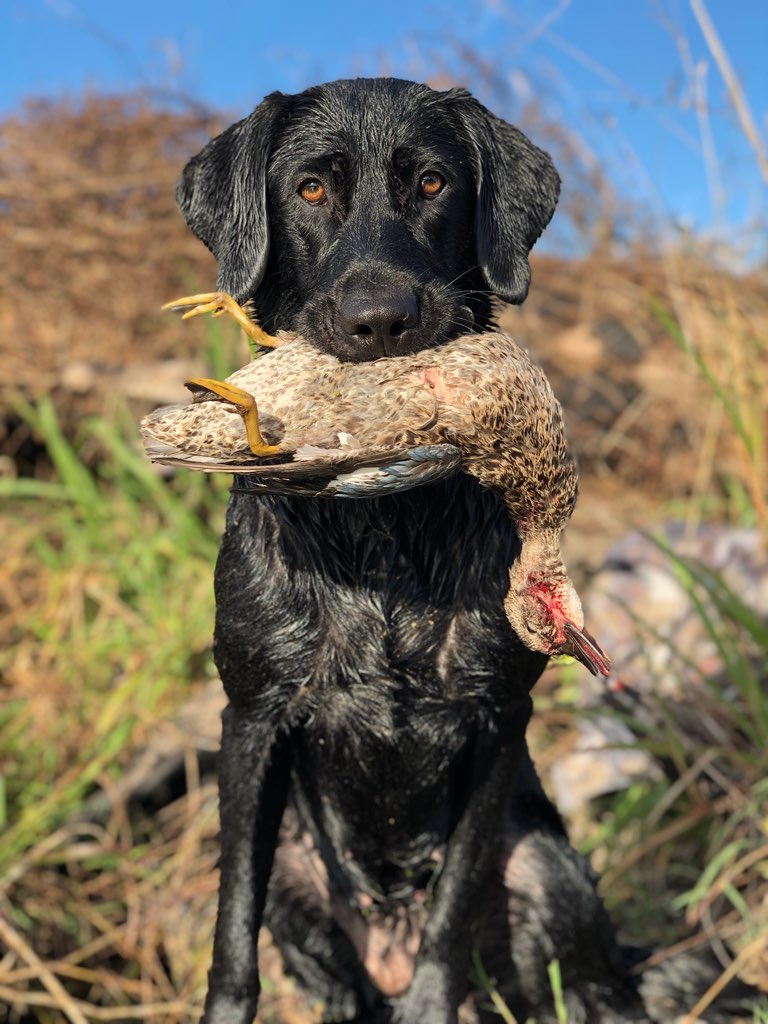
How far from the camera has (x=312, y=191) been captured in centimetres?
239

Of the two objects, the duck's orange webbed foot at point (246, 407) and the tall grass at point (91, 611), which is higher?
the duck's orange webbed foot at point (246, 407)

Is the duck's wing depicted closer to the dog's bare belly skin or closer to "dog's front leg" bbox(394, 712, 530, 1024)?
the dog's bare belly skin

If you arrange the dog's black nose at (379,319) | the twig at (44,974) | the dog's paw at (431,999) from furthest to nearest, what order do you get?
the twig at (44,974)
the dog's paw at (431,999)
the dog's black nose at (379,319)

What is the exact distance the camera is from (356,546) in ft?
7.63

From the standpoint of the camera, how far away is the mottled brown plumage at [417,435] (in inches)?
68.8

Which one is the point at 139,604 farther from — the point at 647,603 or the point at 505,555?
the point at 505,555

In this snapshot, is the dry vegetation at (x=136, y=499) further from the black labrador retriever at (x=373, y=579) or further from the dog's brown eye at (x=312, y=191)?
the dog's brown eye at (x=312, y=191)

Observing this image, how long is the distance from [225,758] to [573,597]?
89 centimetres

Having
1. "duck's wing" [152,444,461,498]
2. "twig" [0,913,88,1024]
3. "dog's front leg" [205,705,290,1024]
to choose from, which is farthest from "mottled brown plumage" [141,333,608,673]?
"twig" [0,913,88,1024]

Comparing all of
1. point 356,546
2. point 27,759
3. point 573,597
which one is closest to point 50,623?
point 27,759

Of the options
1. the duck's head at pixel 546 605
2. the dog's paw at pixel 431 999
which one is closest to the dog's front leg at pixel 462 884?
the dog's paw at pixel 431 999

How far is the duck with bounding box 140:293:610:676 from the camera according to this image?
1.74m

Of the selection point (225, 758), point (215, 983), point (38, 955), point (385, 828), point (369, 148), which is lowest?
point (38, 955)

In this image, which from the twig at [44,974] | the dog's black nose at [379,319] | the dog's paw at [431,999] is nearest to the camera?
the dog's black nose at [379,319]
